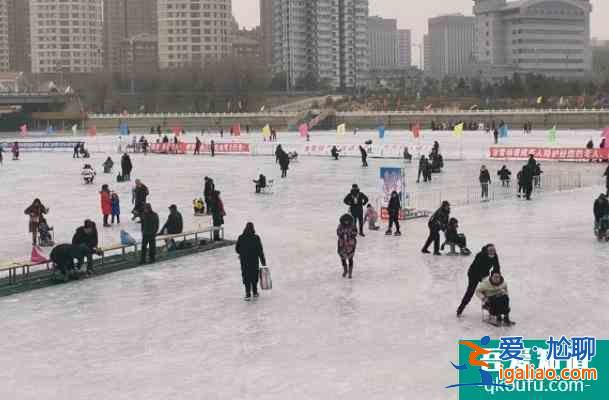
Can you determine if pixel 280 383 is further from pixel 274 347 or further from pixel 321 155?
pixel 321 155

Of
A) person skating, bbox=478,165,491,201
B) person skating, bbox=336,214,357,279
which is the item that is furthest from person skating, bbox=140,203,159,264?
person skating, bbox=478,165,491,201

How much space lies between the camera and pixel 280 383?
11883 millimetres

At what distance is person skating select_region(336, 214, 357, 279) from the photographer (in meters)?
17.7

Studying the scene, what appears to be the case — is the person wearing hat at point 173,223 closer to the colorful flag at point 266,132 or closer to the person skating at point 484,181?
the person skating at point 484,181

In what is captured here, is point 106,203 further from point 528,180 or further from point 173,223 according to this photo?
point 528,180

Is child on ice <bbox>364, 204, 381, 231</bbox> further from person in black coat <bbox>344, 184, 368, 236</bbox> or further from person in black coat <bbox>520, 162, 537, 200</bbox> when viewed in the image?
person in black coat <bbox>520, 162, 537, 200</bbox>

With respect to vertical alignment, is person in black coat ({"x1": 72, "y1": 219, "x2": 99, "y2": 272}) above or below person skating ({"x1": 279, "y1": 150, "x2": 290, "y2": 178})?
below

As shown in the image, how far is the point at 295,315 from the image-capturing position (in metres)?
15.5


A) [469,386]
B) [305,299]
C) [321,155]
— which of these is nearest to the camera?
[469,386]

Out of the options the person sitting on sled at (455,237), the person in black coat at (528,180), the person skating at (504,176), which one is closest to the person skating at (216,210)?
the person sitting on sled at (455,237)

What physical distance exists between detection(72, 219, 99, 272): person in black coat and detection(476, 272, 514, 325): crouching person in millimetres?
7876

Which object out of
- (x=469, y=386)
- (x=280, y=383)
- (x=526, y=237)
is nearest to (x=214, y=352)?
(x=280, y=383)

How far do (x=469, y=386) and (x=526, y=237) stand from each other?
12.3m

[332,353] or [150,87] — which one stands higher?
[150,87]
